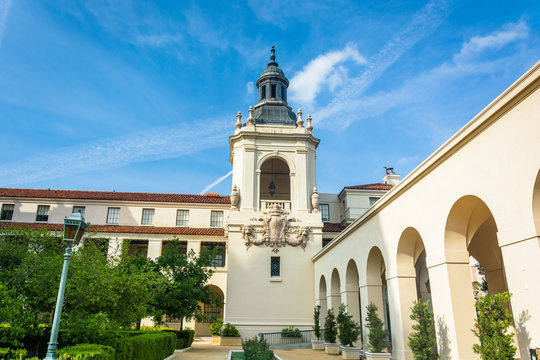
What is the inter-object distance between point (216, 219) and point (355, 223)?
20.2 meters

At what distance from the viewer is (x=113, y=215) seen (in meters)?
36.0

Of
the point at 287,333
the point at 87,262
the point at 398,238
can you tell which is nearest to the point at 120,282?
the point at 87,262

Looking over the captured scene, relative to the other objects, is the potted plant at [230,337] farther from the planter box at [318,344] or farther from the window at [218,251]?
the window at [218,251]

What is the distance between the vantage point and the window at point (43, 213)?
35.6 m

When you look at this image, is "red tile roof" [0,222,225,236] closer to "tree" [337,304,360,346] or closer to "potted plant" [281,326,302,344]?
"potted plant" [281,326,302,344]

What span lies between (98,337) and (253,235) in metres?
17.1

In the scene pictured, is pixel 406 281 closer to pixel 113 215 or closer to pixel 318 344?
pixel 318 344

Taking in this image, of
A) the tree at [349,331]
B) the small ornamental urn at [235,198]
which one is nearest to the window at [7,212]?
the small ornamental urn at [235,198]

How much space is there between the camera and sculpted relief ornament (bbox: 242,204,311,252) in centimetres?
2867

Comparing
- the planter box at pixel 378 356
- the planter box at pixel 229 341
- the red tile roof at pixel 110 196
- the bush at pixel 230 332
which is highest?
the red tile roof at pixel 110 196

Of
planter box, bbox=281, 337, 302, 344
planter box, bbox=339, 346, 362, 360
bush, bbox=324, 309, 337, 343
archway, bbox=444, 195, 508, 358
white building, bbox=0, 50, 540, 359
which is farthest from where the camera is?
planter box, bbox=281, 337, 302, 344

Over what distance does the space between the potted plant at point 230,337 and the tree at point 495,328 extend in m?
19.4

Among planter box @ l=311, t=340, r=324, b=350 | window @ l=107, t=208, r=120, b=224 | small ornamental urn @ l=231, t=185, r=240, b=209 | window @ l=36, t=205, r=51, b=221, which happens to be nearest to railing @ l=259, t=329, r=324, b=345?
planter box @ l=311, t=340, r=324, b=350

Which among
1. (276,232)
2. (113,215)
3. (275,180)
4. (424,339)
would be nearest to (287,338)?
(276,232)
